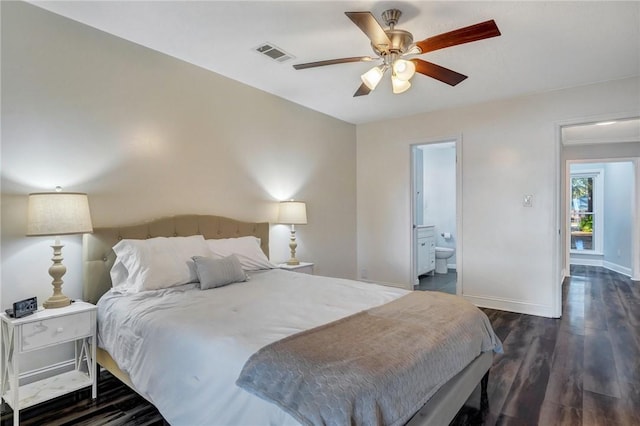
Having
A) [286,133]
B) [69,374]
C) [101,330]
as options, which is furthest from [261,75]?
[69,374]

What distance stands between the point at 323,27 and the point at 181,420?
255 cm

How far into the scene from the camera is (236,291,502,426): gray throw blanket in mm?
1186

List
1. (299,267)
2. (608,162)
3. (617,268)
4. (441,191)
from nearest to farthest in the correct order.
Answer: (299,267) < (608,162) < (617,268) < (441,191)

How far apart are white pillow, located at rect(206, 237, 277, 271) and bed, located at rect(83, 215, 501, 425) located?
0.31 m

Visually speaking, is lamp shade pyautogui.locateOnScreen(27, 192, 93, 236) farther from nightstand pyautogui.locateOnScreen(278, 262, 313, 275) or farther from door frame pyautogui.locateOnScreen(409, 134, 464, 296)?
door frame pyautogui.locateOnScreen(409, 134, 464, 296)

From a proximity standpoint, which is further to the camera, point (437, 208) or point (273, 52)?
point (437, 208)

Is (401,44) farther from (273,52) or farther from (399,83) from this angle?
(273,52)

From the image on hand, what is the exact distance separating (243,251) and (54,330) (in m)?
1.47

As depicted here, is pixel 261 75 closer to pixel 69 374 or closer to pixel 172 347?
pixel 172 347

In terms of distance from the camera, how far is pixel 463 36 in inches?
79.4

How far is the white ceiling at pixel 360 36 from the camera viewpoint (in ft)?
7.55

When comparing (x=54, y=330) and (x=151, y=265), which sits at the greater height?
(x=151, y=265)

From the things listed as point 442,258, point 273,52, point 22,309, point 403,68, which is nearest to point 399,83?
point 403,68

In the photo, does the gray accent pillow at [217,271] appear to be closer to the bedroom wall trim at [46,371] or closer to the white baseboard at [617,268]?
the bedroom wall trim at [46,371]
